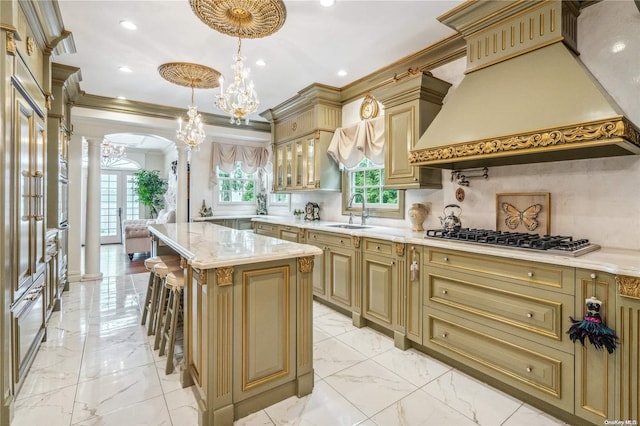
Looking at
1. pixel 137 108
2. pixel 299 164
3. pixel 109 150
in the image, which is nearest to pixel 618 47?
pixel 299 164

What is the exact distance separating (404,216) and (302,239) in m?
1.35

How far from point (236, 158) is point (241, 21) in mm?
3943

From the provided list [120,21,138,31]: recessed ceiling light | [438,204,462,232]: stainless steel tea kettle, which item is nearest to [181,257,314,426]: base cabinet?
[438,204,462,232]: stainless steel tea kettle

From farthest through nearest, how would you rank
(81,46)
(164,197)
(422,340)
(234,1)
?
(164,197) → (81,46) → (422,340) → (234,1)

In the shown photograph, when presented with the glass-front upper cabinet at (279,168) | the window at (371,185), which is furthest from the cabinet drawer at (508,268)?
the glass-front upper cabinet at (279,168)

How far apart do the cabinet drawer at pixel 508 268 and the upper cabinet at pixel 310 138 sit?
2239 millimetres

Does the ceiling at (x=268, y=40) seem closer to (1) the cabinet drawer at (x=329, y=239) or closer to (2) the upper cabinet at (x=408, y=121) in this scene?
(2) the upper cabinet at (x=408, y=121)

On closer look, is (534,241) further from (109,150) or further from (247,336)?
(109,150)

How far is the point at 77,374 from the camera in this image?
232cm

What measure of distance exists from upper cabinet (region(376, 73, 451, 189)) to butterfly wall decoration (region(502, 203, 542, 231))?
69 cm

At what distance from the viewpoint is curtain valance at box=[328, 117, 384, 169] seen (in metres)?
3.64

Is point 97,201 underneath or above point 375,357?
above

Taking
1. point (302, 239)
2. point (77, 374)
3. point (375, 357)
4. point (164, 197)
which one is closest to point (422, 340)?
Answer: point (375, 357)

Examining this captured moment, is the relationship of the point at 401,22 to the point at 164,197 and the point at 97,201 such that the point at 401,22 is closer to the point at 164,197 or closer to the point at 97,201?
the point at 97,201
